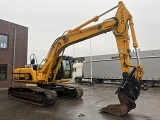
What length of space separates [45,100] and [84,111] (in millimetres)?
2266

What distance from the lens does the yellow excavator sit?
871cm

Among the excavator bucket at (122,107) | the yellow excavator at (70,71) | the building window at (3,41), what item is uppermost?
the building window at (3,41)

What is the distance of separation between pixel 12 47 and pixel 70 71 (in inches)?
365

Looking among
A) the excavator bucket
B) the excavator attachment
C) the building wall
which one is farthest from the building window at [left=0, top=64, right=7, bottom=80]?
the excavator attachment

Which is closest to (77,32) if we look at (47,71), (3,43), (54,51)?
(54,51)

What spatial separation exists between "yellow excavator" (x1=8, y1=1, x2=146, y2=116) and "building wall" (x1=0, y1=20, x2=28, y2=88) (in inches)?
251

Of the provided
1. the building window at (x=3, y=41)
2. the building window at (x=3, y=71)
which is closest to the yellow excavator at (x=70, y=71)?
the building window at (x=3, y=71)

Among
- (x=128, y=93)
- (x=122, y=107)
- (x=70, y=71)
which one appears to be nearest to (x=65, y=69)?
(x=70, y=71)

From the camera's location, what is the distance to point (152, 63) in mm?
25984

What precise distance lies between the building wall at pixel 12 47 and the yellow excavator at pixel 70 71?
20.9ft

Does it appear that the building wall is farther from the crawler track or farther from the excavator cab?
the excavator cab

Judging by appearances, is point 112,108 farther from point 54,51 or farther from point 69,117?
point 54,51

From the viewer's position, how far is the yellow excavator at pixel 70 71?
871cm

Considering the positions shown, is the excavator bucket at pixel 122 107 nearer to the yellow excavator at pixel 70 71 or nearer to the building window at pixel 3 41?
the yellow excavator at pixel 70 71
